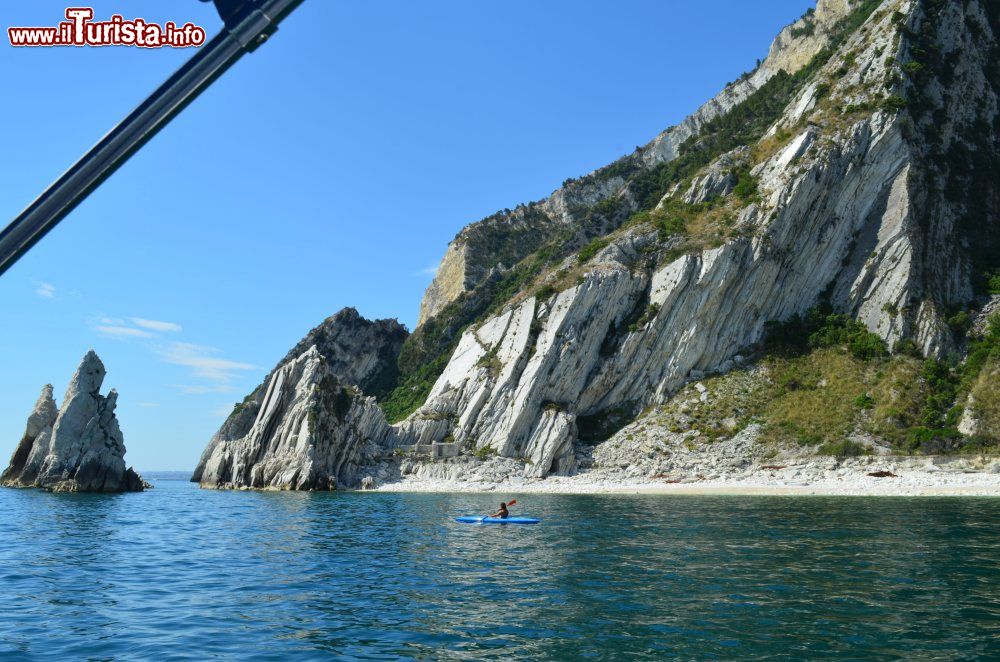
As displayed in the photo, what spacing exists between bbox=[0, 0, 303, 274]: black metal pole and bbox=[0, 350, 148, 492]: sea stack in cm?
7702

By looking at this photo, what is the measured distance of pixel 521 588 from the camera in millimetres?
18844

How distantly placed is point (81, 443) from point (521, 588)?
6713cm

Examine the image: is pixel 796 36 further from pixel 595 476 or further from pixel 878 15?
pixel 595 476

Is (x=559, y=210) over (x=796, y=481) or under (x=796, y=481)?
over

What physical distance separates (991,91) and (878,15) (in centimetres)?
1884

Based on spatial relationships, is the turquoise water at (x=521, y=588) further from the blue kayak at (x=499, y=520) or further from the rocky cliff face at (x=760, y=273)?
the rocky cliff face at (x=760, y=273)

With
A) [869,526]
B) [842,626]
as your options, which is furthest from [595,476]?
[842,626]

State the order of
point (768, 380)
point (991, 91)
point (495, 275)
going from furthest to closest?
point (495, 275) → point (991, 91) → point (768, 380)

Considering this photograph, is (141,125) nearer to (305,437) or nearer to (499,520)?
(499,520)

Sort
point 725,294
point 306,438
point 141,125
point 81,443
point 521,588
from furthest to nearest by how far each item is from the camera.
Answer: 1. point 725,294
2. point 306,438
3. point 81,443
4. point 521,588
5. point 141,125

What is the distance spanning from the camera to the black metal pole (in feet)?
10.6

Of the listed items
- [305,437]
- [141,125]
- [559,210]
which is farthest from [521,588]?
[559,210]

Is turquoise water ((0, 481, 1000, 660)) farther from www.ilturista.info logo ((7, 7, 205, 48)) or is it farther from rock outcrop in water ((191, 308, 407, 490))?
rock outcrop in water ((191, 308, 407, 490))

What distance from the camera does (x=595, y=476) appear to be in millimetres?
64312
